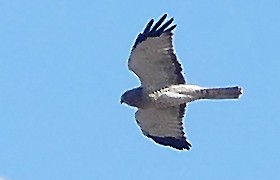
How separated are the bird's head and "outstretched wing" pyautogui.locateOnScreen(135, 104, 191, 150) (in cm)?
51

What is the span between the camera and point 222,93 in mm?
18578

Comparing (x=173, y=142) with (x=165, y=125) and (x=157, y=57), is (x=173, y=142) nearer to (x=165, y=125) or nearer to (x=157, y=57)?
(x=165, y=125)

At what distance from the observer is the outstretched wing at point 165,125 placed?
65.8 feet

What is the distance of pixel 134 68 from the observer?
755 inches

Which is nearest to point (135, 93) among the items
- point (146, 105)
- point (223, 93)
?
point (146, 105)

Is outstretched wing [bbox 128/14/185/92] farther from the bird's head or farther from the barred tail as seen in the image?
the barred tail

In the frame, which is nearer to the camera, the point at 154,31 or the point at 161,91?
the point at 154,31

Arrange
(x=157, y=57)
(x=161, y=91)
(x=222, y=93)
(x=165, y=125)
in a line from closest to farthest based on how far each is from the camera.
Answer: (x=222, y=93), (x=157, y=57), (x=161, y=91), (x=165, y=125)

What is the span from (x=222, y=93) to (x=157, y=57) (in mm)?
1207

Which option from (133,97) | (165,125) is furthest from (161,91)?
(165,125)

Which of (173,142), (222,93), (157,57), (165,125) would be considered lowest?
(222,93)

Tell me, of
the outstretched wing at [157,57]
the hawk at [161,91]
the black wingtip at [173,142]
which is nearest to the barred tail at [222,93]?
the hawk at [161,91]

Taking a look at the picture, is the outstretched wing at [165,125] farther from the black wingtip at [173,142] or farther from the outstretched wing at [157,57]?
the outstretched wing at [157,57]

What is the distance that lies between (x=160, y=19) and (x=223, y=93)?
1.54 m
